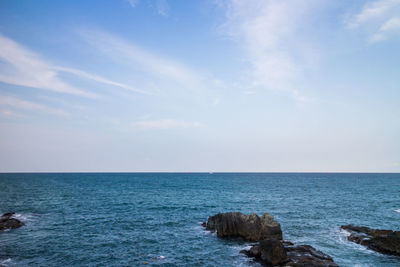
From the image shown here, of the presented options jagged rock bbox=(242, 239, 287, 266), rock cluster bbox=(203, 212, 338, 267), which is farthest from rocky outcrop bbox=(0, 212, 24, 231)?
jagged rock bbox=(242, 239, 287, 266)

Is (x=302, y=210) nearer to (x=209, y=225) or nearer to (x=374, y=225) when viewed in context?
(x=374, y=225)

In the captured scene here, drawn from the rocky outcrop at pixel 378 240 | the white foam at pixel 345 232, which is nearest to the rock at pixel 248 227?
the rocky outcrop at pixel 378 240

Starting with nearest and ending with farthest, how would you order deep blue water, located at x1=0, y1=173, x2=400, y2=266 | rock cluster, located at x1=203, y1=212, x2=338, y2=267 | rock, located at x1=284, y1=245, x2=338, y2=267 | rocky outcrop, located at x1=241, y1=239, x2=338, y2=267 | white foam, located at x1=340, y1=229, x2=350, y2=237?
rock, located at x1=284, y1=245, x2=338, y2=267 < rocky outcrop, located at x1=241, y1=239, x2=338, y2=267 < rock cluster, located at x1=203, y1=212, x2=338, y2=267 < deep blue water, located at x1=0, y1=173, x2=400, y2=266 < white foam, located at x1=340, y1=229, x2=350, y2=237

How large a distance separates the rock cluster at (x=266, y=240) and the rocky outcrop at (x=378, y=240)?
9.45 meters

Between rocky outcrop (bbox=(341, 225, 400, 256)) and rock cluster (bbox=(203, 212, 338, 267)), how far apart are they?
945cm

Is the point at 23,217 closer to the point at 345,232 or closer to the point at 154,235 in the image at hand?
the point at 154,235

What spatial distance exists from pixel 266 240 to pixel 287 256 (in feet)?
9.07

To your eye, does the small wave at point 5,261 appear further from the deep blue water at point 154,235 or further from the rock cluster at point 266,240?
the rock cluster at point 266,240

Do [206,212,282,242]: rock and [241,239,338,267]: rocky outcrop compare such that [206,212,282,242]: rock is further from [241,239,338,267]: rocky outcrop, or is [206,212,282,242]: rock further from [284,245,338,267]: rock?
[241,239,338,267]: rocky outcrop

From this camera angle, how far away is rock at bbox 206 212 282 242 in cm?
3566

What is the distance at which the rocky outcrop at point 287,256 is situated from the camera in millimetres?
25095

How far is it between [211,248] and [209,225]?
30.9 ft

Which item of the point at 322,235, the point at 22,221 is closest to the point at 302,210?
the point at 322,235

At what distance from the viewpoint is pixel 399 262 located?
89.4 feet
